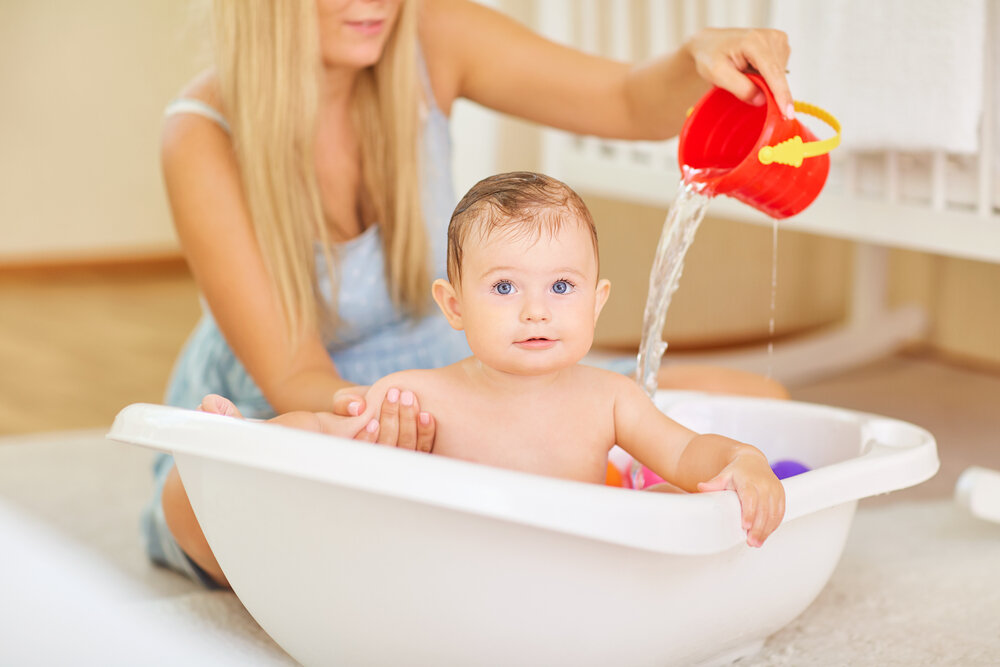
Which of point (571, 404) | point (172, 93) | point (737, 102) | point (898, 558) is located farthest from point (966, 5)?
point (172, 93)

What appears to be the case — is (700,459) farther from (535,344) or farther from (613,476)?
(613,476)

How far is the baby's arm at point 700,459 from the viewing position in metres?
0.77

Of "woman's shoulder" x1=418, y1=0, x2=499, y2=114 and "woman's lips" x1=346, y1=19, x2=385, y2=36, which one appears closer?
"woman's lips" x1=346, y1=19, x2=385, y2=36

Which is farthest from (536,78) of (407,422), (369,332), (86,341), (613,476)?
(86,341)

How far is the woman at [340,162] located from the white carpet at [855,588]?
0.22ft

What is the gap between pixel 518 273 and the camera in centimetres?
85

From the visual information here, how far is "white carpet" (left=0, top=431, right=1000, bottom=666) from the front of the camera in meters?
1.01

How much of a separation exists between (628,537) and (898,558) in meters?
0.69

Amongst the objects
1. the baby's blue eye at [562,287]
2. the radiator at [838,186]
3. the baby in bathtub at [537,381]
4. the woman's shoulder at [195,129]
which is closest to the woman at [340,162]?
the woman's shoulder at [195,129]

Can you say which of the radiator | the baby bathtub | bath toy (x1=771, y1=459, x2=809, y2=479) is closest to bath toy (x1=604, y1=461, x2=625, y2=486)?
bath toy (x1=771, y1=459, x2=809, y2=479)

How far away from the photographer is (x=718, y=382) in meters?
1.29

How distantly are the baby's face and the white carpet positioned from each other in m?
0.32

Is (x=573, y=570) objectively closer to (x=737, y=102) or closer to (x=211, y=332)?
(x=737, y=102)

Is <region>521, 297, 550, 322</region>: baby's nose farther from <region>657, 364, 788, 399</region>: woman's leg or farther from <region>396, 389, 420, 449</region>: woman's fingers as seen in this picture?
<region>657, 364, 788, 399</region>: woman's leg
